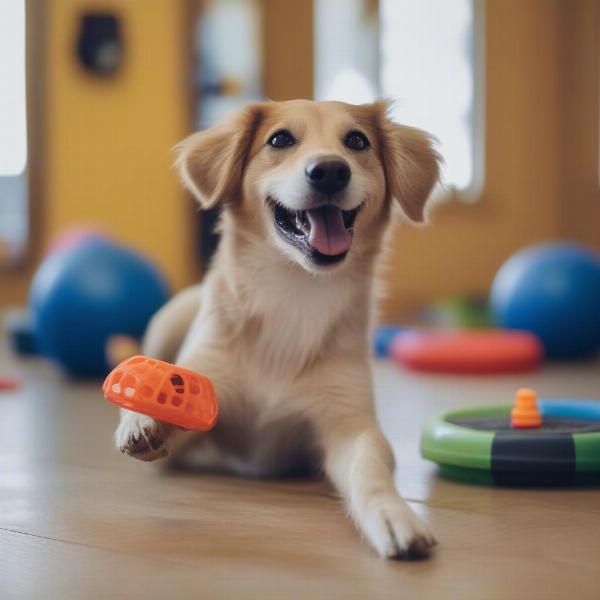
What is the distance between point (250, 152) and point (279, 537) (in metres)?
0.91

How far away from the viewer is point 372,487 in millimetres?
1626

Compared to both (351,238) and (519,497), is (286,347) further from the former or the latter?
(519,497)

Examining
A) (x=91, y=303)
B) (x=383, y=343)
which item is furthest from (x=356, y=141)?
(x=383, y=343)

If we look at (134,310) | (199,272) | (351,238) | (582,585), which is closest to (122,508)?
(351,238)

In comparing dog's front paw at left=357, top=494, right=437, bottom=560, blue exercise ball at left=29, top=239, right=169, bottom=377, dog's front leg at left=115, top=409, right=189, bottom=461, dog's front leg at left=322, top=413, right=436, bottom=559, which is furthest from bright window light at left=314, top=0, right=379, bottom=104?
dog's front paw at left=357, top=494, right=437, bottom=560

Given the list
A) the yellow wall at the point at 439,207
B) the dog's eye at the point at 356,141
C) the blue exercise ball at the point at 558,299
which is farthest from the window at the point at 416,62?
the dog's eye at the point at 356,141

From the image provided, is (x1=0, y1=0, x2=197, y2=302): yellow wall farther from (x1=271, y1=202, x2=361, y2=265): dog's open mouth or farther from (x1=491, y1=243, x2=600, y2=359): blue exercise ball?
(x1=271, y1=202, x2=361, y2=265): dog's open mouth

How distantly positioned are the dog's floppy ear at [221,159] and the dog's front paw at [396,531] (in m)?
0.86

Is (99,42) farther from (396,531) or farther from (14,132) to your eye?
(396,531)

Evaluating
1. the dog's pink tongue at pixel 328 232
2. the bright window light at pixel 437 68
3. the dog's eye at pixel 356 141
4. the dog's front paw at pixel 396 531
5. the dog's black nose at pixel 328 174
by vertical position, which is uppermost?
the bright window light at pixel 437 68

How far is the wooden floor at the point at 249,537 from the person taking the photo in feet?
4.40

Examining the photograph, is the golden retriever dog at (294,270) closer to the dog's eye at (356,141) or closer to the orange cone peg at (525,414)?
the dog's eye at (356,141)

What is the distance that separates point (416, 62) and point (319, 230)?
604 cm

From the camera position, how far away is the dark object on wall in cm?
685
